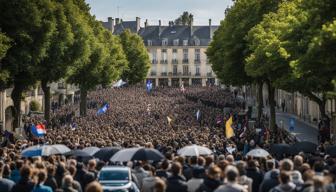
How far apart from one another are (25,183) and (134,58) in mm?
120082

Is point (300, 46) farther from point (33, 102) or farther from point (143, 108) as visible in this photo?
point (33, 102)

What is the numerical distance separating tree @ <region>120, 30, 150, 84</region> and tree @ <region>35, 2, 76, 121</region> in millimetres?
78728

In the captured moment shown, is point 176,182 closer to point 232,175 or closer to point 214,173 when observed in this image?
point 214,173

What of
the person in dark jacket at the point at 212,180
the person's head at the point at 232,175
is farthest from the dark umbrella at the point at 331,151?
the person's head at the point at 232,175

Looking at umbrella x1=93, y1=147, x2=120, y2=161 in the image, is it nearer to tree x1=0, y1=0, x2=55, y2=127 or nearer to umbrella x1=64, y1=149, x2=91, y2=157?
umbrella x1=64, y1=149, x2=91, y2=157

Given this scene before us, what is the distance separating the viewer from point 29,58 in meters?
44.5

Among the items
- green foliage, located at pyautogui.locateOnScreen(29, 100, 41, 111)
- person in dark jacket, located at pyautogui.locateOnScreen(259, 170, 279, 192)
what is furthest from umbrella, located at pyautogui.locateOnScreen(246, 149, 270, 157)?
green foliage, located at pyautogui.locateOnScreen(29, 100, 41, 111)

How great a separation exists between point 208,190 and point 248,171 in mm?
3252

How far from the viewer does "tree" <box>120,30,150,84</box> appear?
133m

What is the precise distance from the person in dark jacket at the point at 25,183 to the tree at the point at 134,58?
4585 inches

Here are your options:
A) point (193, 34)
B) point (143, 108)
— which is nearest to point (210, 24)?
point (193, 34)

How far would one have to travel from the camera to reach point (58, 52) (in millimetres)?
50281

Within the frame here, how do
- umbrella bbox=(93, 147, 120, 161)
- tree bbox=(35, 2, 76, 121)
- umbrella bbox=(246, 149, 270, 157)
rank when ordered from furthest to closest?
tree bbox=(35, 2, 76, 121)
umbrella bbox=(93, 147, 120, 161)
umbrella bbox=(246, 149, 270, 157)

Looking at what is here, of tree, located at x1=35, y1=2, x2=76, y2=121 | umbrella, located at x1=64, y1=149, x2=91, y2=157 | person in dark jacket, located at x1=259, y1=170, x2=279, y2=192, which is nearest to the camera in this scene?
person in dark jacket, located at x1=259, y1=170, x2=279, y2=192
